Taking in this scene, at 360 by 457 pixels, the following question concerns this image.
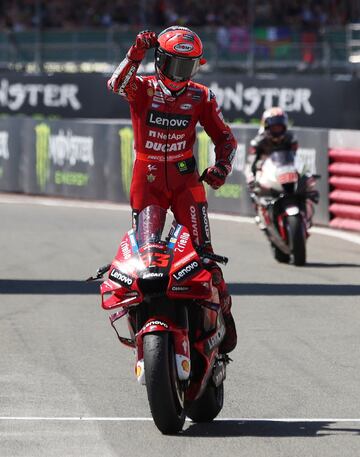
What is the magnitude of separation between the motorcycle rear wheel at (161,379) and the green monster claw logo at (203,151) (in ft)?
45.1

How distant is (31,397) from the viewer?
23.7 ft

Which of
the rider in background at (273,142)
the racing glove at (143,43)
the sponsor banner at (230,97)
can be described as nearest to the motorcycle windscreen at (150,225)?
the racing glove at (143,43)

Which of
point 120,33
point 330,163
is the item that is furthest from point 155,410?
point 120,33

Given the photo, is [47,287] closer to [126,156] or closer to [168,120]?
[168,120]

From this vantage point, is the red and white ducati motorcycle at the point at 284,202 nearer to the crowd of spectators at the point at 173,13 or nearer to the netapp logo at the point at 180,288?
the netapp logo at the point at 180,288

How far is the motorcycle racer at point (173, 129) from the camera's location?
7234mm

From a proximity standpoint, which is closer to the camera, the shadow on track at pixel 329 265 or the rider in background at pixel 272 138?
the shadow on track at pixel 329 265

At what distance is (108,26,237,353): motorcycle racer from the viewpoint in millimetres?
7234

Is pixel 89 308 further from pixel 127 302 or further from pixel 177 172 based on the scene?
pixel 127 302

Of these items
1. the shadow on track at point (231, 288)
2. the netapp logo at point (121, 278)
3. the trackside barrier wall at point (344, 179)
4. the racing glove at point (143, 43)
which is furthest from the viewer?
the trackside barrier wall at point (344, 179)

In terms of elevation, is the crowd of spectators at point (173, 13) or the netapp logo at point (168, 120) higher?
the crowd of spectators at point (173, 13)

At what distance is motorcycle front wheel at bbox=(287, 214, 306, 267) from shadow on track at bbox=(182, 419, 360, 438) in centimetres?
712

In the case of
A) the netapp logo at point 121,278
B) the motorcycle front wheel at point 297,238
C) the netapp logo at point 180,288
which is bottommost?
the motorcycle front wheel at point 297,238

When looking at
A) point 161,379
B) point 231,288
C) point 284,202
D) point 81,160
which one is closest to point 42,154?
point 81,160
